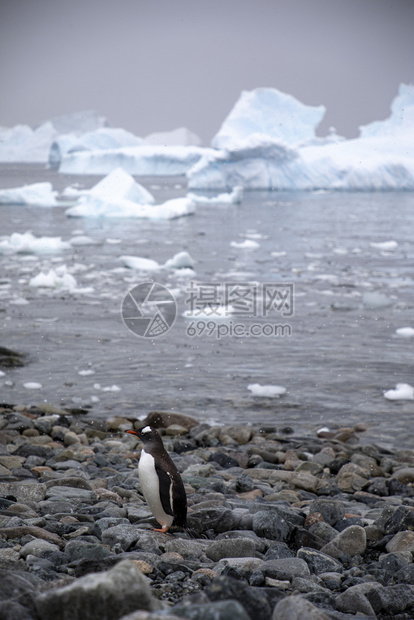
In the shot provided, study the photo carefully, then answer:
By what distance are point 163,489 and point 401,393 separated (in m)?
3.88

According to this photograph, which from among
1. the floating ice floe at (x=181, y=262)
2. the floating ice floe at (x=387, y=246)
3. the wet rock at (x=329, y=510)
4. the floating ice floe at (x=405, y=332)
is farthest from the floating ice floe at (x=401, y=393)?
the floating ice floe at (x=387, y=246)

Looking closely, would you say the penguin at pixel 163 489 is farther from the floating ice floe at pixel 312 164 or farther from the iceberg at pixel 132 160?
the iceberg at pixel 132 160

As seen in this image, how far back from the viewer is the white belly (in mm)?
2625

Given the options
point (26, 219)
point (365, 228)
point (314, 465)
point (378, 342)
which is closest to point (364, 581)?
point (314, 465)

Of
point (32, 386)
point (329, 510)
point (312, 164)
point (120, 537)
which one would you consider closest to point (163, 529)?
point (120, 537)

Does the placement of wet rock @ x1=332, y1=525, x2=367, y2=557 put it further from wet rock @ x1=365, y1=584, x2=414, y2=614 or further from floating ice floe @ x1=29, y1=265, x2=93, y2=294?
floating ice floe @ x1=29, y1=265, x2=93, y2=294

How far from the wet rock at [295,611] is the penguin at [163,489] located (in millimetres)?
1037

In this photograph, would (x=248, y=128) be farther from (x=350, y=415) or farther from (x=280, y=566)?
(x=280, y=566)

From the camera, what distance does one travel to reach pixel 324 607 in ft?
6.55

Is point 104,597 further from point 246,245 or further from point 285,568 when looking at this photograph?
point 246,245

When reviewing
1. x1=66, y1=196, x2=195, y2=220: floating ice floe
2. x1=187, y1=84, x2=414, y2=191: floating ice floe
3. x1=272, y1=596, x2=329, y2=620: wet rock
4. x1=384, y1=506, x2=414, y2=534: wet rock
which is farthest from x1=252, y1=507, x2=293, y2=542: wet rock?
x1=187, y1=84, x2=414, y2=191: floating ice floe

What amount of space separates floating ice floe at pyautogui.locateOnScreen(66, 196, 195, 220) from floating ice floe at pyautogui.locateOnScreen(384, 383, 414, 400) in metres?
16.7

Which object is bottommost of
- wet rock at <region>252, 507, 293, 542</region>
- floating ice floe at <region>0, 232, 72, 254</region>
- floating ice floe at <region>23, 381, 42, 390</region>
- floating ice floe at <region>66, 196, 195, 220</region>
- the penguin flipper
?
wet rock at <region>252, 507, 293, 542</region>

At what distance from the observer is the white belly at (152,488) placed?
8.61 ft
